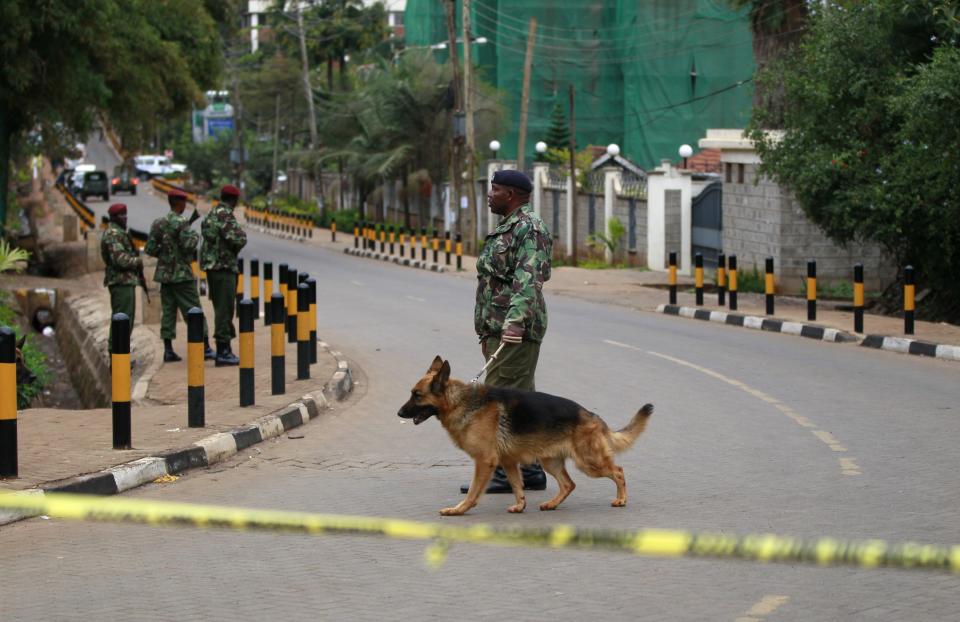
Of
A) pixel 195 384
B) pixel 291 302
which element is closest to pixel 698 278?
pixel 291 302

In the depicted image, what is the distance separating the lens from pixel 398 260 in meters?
41.9

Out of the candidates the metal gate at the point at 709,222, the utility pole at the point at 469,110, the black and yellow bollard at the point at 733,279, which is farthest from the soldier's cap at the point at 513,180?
the utility pole at the point at 469,110

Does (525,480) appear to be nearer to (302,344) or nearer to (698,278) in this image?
(302,344)

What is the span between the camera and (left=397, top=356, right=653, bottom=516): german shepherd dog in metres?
7.99

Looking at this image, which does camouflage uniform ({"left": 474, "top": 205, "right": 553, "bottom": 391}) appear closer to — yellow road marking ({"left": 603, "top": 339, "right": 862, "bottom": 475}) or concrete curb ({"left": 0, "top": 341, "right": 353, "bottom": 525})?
yellow road marking ({"left": 603, "top": 339, "right": 862, "bottom": 475})

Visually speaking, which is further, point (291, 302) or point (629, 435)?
point (291, 302)

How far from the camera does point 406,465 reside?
396 inches

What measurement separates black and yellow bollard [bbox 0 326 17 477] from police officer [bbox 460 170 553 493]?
9.30 ft

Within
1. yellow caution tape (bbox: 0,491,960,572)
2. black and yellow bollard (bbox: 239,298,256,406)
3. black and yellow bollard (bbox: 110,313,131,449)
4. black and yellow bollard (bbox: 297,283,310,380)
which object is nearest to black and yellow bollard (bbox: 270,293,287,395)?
black and yellow bollard (bbox: 239,298,256,406)

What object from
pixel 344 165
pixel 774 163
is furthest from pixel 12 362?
pixel 344 165

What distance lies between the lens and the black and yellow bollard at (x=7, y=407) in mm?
8789

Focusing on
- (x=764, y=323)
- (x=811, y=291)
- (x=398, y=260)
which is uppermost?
(x=398, y=260)

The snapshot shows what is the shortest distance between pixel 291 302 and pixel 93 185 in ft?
222

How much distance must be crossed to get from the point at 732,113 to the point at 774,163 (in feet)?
122
